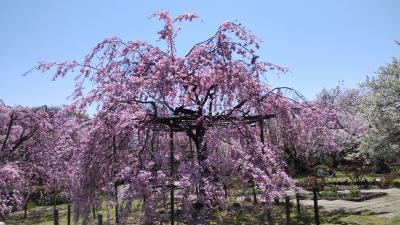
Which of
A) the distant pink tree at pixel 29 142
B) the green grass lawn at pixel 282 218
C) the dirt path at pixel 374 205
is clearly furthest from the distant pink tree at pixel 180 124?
the distant pink tree at pixel 29 142

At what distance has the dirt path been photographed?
13.2 meters

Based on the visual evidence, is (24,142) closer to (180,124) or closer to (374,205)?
(180,124)

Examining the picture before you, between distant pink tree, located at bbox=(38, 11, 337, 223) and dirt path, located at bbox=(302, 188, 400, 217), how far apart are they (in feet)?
16.1

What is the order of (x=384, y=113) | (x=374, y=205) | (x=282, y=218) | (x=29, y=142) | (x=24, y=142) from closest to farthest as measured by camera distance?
(x=282, y=218) → (x=374, y=205) → (x=384, y=113) → (x=24, y=142) → (x=29, y=142)

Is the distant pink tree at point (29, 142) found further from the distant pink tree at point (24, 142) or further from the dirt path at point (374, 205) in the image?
the dirt path at point (374, 205)

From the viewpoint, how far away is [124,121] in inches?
288

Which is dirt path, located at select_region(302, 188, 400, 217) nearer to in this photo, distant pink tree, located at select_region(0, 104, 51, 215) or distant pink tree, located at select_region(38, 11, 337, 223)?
distant pink tree, located at select_region(38, 11, 337, 223)

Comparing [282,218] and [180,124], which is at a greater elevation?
[180,124]

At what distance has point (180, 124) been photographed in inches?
348

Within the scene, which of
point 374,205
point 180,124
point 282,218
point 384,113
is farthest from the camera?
point 384,113

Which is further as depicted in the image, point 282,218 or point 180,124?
point 282,218

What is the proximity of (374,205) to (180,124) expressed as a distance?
931 centimetres

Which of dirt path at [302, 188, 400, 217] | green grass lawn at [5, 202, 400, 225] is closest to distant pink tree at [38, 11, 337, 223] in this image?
green grass lawn at [5, 202, 400, 225]

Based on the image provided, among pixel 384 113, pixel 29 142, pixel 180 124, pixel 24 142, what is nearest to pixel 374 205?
pixel 384 113
